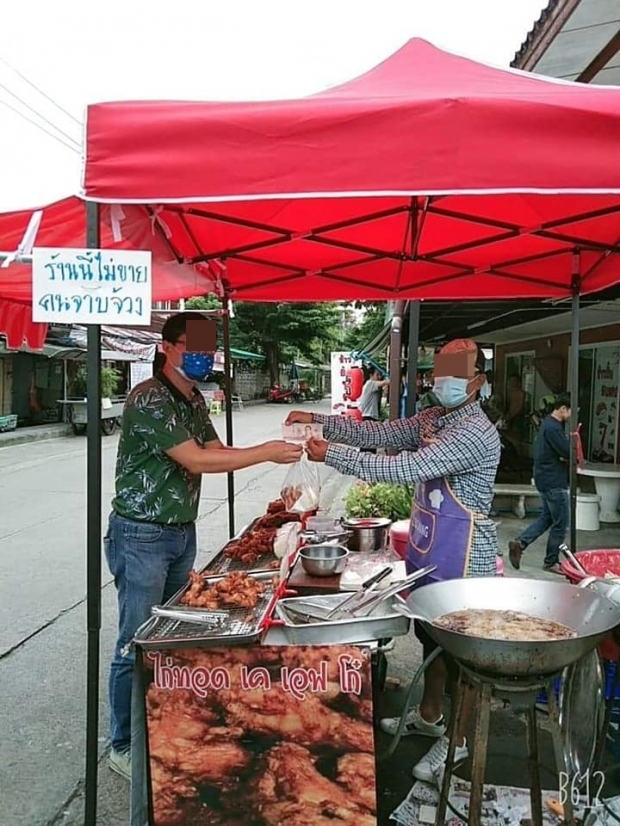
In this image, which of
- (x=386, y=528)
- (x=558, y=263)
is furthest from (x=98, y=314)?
(x=558, y=263)

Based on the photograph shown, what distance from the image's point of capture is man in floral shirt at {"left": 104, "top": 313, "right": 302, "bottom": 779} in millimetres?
2852

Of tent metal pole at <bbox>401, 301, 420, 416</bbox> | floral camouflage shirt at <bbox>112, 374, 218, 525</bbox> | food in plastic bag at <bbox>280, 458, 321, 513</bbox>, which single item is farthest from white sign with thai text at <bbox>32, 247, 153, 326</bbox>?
tent metal pole at <bbox>401, 301, 420, 416</bbox>

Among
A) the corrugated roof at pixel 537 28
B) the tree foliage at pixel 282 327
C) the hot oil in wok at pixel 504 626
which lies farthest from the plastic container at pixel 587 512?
the tree foliage at pixel 282 327

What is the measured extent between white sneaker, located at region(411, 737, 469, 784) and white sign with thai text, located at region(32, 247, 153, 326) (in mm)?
2301

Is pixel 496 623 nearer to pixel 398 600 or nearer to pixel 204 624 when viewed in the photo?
pixel 398 600

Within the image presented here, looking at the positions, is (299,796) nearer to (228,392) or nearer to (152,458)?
(152,458)

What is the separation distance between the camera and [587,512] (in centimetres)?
782

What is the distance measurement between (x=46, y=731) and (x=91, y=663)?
1432mm

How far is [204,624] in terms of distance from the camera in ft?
7.89

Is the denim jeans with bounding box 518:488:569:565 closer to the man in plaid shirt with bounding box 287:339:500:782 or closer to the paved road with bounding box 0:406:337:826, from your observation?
the paved road with bounding box 0:406:337:826

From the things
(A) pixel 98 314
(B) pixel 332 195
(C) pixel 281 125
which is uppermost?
(C) pixel 281 125

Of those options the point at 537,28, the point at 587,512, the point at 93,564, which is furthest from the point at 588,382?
the point at 93,564

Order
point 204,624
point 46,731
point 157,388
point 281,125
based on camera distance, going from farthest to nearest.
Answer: point 46,731 < point 157,388 < point 204,624 < point 281,125

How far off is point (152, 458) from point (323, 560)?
0.88 meters
